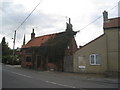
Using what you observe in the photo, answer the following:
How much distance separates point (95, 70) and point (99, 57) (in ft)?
6.00

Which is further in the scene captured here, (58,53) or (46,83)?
(58,53)

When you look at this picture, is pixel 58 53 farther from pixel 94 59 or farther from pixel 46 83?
pixel 46 83

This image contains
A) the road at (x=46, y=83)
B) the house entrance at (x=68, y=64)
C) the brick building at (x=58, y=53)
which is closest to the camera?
the road at (x=46, y=83)

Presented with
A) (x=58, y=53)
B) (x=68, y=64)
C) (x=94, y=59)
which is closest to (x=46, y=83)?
(x=94, y=59)

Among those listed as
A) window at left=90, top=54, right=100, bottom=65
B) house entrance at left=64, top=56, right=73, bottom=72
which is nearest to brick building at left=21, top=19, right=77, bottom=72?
house entrance at left=64, top=56, right=73, bottom=72

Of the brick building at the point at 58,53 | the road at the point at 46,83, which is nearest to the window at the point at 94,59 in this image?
the brick building at the point at 58,53

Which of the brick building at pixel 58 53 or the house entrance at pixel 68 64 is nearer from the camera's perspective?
the house entrance at pixel 68 64

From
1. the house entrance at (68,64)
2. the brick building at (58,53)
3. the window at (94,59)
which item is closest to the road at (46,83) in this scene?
the window at (94,59)

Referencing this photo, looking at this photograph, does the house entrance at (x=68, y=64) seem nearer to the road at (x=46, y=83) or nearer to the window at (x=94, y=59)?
the window at (x=94, y=59)

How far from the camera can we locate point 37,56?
3334 cm

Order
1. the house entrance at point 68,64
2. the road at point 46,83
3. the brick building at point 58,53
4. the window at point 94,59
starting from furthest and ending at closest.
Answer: the brick building at point 58,53 → the house entrance at point 68,64 → the window at point 94,59 → the road at point 46,83

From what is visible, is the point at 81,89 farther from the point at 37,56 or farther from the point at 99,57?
the point at 37,56

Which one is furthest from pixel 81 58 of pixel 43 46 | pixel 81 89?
pixel 81 89

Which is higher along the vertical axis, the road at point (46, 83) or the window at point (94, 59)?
the window at point (94, 59)
